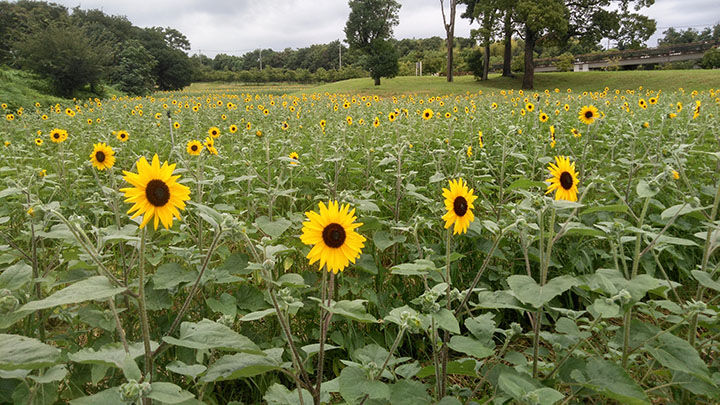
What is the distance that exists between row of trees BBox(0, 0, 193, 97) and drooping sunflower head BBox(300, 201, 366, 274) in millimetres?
24965

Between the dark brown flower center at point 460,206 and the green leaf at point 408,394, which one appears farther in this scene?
the dark brown flower center at point 460,206

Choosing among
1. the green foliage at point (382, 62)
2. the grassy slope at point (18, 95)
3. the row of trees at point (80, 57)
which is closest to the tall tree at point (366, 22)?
the green foliage at point (382, 62)

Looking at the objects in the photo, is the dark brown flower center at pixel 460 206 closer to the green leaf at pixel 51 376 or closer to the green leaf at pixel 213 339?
the green leaf at pixel 213 339

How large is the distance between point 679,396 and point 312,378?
168cm

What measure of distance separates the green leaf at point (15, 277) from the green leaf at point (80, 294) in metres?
0.41

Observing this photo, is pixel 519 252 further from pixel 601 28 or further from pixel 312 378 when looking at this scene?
pixel 601 28

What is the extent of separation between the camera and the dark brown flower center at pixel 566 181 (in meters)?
1.83

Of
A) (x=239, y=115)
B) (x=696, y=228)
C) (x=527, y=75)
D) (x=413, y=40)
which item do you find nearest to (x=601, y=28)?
(x=527, y=75)

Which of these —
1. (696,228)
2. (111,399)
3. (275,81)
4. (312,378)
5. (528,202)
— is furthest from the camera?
(275,81)

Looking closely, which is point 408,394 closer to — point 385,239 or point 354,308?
point 354,308

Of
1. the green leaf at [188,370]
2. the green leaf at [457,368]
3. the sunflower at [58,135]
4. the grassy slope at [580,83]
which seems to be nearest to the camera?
the green leaf at [188,370]

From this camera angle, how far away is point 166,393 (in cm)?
110

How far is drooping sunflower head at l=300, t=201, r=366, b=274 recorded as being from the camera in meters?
1.46

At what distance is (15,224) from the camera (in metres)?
3.53
